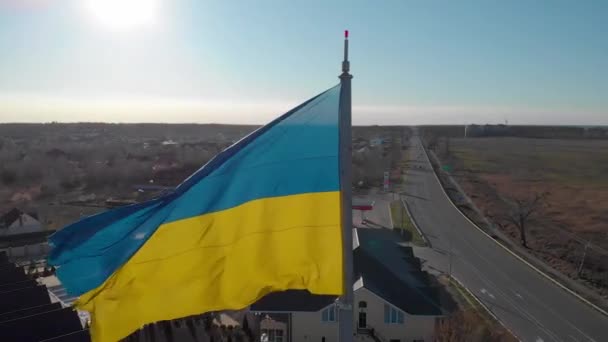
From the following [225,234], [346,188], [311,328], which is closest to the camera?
[346,188]

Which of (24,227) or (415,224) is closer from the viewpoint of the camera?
(24,227)

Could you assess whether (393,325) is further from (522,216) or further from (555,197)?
(555,197)

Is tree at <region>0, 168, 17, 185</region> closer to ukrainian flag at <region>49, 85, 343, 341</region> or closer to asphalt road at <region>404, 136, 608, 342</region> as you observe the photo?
asphalt road at <region>404, 136, 608, 342</region>

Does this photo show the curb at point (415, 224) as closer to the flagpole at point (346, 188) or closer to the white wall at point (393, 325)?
the white wall at point (393, 325)

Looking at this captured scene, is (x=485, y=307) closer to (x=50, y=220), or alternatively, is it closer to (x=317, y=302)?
(x=317, y=302)

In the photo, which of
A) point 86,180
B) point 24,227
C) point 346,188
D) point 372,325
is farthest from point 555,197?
point 86,180

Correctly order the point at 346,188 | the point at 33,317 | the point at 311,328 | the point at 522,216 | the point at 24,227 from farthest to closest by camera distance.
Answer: the point at 24,227, the point at 522,216, the point at 311,328, the point at 33,317, the point at 346,188

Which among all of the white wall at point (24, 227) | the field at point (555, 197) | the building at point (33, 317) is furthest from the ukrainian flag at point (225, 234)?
the white wall at point (24, 227)

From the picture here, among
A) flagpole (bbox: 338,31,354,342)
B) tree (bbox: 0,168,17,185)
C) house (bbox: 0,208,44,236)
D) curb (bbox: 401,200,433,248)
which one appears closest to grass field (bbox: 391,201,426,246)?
curb (bbox: 401,200,433,248)
